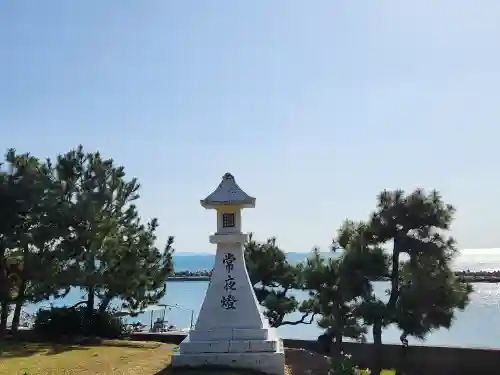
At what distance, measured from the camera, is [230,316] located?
1257cm

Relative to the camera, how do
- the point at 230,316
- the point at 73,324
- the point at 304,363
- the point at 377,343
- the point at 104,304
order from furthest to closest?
the point at 104,304 → the point at 73,324 → the point at 304,363 → the point at 377,343 → the point at 230,316

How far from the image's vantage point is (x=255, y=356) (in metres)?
11.9

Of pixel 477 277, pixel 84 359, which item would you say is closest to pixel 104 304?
pixel 84 359

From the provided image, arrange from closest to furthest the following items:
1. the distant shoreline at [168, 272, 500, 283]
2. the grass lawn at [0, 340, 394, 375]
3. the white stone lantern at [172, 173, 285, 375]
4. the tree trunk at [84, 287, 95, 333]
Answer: the grass lawn at [0, 340, 394, 375] → the white stone lantern at [172, 173, 285, 375] → the tree trunk at [84, 287, 95, 333] → the distant shoreline at [168, 272, 500, 283]

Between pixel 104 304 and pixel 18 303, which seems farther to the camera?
pixel 104 304

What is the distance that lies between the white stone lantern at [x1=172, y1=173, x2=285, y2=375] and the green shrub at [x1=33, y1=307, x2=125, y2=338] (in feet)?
19.8

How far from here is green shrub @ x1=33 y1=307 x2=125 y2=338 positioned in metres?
17.0

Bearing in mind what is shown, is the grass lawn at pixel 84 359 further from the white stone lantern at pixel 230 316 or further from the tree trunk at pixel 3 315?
Answer: the tree trunk at pixel 3 315

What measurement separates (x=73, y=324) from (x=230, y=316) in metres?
6.95

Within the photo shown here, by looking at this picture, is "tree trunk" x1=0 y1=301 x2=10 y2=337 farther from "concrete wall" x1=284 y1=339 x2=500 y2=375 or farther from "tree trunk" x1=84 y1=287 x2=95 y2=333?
"concrete wall" x1=284 y1=339 x2=500 y2=375

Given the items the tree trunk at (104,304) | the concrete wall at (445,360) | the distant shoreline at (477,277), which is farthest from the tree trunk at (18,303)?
the distant shoreline at (477,277)

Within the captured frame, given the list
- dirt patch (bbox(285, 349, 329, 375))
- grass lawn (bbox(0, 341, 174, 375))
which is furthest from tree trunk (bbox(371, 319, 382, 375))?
grass lawn (bbox(0, 341, 174, 375))

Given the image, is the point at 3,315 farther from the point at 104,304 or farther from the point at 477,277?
the point at 477,277

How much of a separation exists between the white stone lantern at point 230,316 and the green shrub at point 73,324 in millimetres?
6044
